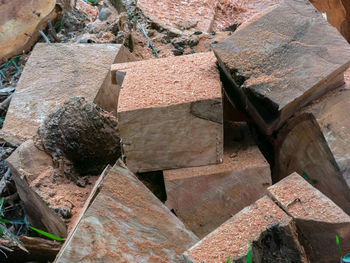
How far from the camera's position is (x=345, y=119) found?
2.08 metres

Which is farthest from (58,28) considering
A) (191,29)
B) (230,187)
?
(230,187)

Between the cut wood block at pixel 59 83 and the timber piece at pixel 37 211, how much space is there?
17.4 inches

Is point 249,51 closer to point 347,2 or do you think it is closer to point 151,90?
point 151,90

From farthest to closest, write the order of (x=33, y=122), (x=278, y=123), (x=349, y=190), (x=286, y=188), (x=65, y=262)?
(x=33, y=122) → (x=278, y=123) → (x=349, y=190) → (x=286, y=188) → (x=65, y=262)

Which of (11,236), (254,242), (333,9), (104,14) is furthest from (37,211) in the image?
(333,9)

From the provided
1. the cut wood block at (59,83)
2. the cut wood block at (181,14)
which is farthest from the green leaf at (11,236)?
the cut wood block at (181,14)

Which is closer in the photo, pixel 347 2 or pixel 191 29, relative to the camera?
pixel 191 29

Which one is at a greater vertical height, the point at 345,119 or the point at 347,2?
the point at 345,119

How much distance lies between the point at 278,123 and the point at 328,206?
1.75 ft

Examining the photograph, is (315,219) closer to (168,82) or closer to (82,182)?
(168,82)

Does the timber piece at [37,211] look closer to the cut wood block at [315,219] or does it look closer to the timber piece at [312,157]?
the cut wood block at [315,219]

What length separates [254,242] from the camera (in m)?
1.63

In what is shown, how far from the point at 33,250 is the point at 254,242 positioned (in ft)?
3.67

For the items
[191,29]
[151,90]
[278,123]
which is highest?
[151,90]
